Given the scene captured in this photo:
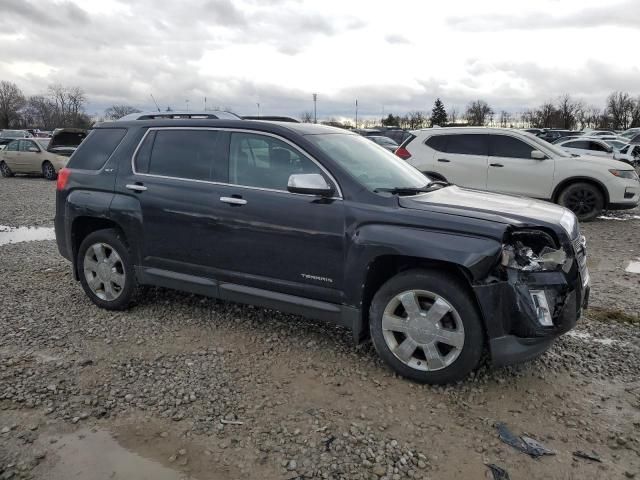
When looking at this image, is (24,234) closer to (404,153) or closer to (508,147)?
(404,153)

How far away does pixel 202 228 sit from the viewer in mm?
4113

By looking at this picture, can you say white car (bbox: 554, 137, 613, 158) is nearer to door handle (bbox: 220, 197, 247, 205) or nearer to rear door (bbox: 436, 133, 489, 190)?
rear door (bbox: 436, 133, 489, 190)

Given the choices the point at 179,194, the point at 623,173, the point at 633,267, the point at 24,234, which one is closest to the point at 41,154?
the point at 24,234

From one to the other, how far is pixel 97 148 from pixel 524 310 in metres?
3.98

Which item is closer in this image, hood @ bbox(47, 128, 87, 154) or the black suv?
the black suv

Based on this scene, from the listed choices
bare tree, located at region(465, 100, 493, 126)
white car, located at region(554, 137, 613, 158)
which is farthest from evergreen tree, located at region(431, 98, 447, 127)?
white car, located at region(554, 137, 613, 158)

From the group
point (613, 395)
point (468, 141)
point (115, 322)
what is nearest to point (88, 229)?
point (115, 322)

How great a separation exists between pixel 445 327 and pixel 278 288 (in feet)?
4.22

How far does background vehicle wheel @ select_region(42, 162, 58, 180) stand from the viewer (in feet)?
57.6

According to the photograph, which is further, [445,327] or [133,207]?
[133,207]

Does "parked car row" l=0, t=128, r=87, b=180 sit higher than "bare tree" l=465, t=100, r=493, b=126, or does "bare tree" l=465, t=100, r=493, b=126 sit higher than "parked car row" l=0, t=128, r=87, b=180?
"bare tree" l=465, t=100, r=493, b=126

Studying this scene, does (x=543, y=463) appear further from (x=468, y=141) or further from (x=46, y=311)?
(x=468, y=141)

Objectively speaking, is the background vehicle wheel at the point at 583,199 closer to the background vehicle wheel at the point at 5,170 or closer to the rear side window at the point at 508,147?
the rear side window at the point at 508,147

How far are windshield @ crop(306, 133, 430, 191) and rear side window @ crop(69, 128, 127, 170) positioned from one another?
6.54 ft
